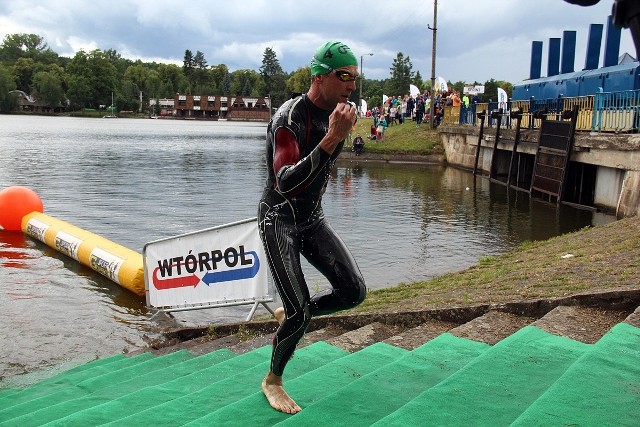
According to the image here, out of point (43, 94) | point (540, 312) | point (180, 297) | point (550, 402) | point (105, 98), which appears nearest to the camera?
point (550, 402)

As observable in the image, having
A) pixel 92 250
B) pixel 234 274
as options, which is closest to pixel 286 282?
pixel 234 274

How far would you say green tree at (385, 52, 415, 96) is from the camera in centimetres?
15512

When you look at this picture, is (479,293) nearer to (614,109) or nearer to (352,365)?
(352,365)

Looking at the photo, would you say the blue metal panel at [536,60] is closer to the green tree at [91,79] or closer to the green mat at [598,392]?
the green mat at [598,392]

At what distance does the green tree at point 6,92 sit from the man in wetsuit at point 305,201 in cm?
19007

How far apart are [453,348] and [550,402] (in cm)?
166

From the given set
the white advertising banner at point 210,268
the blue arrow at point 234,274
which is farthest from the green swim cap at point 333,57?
the blue arrow at point 234,274

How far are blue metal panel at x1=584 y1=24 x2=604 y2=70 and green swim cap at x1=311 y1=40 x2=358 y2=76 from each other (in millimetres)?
32092

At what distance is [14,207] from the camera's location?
18.0 meters

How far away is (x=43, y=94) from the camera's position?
18350 cm

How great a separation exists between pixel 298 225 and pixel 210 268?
4.85m

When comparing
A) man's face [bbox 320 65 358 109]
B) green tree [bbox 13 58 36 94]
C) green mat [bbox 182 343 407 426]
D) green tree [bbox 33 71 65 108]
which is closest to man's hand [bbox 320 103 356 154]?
man's face [bbox 320 65 358 109]

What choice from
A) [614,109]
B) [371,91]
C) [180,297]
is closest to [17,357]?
[180,297]

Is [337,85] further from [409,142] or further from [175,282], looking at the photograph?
[409,142]
